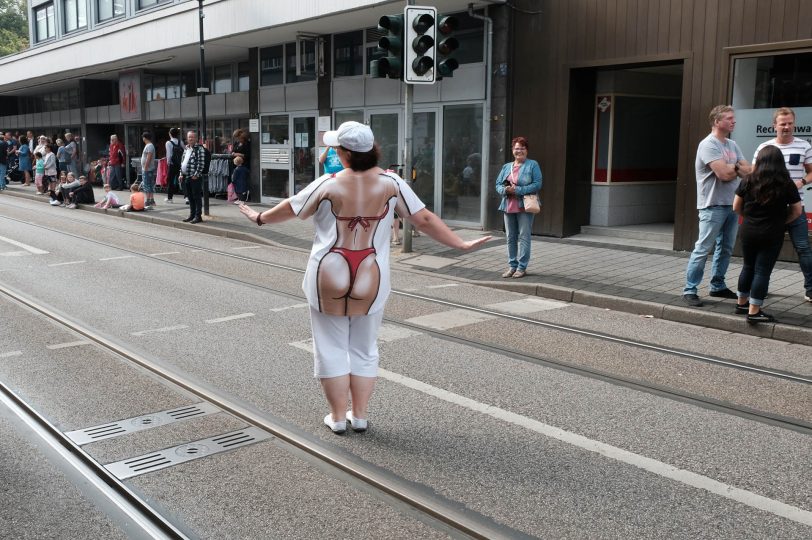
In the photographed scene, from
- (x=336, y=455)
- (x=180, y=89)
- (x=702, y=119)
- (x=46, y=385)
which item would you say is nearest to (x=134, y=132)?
(x=180, y=89)

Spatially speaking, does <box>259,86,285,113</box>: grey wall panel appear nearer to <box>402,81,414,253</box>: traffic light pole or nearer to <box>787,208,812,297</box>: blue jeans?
<box>402,81,414,253</box>: traffic light pole

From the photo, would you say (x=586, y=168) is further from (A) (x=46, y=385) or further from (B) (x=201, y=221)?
(A) (x=46, y=385)

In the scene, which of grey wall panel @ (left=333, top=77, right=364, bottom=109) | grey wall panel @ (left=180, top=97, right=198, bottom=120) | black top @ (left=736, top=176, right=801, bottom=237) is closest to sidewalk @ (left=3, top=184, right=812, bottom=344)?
black top @ (left=736, top=176, right=801, bottom=237)

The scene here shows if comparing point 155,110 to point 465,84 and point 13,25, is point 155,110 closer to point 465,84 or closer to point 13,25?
point 465,84

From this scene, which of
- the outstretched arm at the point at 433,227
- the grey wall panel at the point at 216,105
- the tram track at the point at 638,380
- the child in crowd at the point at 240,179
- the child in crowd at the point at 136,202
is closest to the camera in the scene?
the outstretched arm at the point at 433,227

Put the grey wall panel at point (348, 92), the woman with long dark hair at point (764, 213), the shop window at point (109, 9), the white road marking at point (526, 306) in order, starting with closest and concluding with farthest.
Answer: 1. the woman with long dark hair at point (764, 213)
2. the white road marking at point (526, 306)
3. the grey wall panel at point (348, 92)
4. the shop window at point (109, 9)

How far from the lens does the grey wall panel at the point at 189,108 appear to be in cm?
2433

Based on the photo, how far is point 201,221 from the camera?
16.9 m

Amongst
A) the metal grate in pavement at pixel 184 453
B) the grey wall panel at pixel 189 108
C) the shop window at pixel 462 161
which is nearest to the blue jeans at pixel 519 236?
the shop window at pixel 462 161

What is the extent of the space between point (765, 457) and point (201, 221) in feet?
47.0

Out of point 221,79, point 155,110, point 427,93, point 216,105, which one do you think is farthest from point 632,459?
point 155,110

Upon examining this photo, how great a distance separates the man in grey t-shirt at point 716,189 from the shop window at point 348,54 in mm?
11063

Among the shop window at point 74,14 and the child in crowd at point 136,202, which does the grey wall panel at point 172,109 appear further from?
the shop window at point 74,14

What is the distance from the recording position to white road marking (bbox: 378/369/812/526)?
367cm
